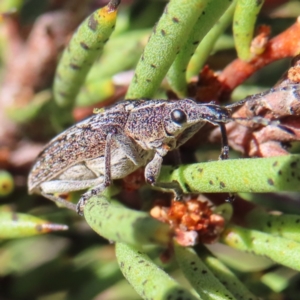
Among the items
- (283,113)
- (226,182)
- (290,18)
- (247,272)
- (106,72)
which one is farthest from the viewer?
(106,72)

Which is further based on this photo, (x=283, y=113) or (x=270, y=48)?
(x=270, y=48)

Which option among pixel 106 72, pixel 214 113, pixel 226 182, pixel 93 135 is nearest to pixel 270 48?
pixel 214 113

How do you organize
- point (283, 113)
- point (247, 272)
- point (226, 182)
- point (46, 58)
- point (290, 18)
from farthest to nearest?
point (46, 58), point (290, 18), point (247, 272), point (283, 113), point (226, 182)

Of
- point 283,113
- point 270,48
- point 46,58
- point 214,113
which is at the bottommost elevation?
point 283,113

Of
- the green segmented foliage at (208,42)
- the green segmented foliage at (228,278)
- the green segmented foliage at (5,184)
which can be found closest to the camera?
the green segmented foliage at (228,278)

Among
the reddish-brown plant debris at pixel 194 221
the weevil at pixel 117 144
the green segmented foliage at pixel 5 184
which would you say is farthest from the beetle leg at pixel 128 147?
the green segmented foliage at pixel 5 184

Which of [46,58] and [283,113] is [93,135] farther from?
[283,113]

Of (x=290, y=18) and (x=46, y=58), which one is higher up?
(x=46, y=58)

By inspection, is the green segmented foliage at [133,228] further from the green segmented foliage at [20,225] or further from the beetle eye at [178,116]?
the beetle eye at [178,116]

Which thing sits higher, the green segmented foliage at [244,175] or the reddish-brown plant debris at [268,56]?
the reddish-brown plant debris at [268,56]
